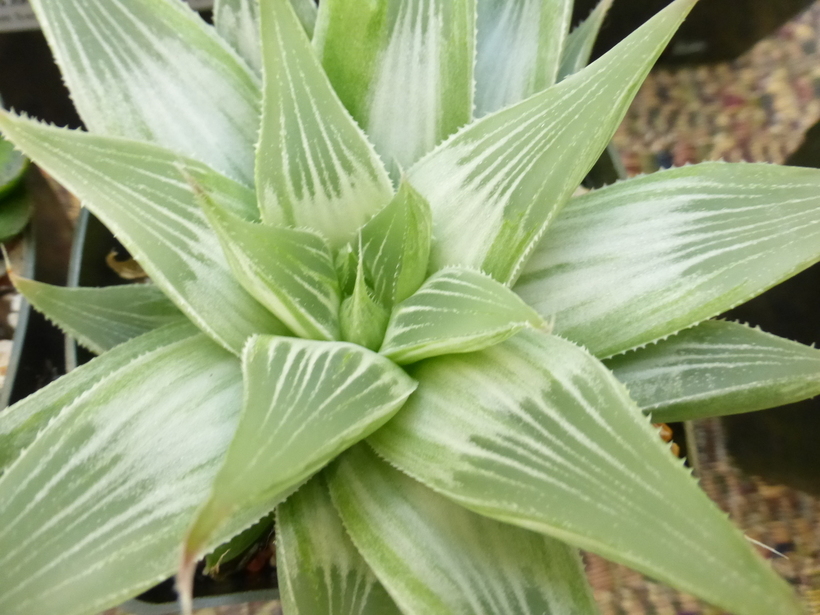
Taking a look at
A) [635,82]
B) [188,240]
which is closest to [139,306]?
[188,240]

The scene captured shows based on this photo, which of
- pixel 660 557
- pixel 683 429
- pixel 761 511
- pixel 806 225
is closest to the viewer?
pixel 660 557

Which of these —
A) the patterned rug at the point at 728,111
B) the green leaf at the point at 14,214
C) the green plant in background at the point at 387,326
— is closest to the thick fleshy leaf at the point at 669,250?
the green plant in background at the point at 387,326

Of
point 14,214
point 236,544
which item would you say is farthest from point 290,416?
point 14,214

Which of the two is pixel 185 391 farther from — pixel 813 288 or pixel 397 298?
pixel 813 288

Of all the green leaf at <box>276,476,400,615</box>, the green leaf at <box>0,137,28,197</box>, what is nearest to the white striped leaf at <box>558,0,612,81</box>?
the green leaf at <box>276,476,400,615</box>

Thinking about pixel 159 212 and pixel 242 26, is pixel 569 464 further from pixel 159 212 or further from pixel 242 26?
pixel 242 26

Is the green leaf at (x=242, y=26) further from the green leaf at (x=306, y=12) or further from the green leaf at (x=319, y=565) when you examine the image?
the green leaf at (x=319, y=565)
